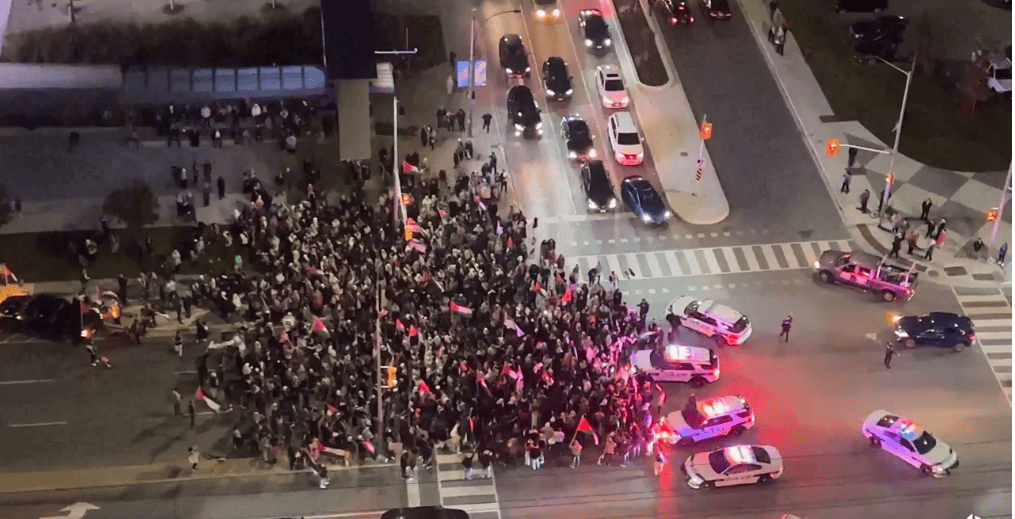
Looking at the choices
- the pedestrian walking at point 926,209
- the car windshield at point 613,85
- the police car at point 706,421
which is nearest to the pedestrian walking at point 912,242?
the pedestrian walking at point 926,209

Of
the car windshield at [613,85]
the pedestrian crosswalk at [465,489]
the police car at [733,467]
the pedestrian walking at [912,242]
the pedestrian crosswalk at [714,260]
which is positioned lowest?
the pedestrian crosswalk at [465,489]

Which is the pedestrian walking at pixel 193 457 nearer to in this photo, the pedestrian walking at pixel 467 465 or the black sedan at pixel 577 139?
the pedestrian walking at pixel 467 465

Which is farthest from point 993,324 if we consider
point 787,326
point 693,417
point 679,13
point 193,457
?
point 193,457

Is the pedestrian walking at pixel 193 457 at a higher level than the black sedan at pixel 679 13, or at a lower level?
lower

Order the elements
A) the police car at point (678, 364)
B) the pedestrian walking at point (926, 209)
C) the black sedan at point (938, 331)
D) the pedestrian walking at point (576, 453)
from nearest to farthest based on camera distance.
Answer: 1. the pedestrian walking at point (576, 453)
2. the police car at point (678, 364)
3. the black sedan at point (938, 331)
4. the pedestrian walking at point (926, 209)

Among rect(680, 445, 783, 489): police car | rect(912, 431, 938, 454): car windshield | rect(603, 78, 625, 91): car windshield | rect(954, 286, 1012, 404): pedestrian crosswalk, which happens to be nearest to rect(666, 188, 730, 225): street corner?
rect(603, 78, 625, 91): car windshield

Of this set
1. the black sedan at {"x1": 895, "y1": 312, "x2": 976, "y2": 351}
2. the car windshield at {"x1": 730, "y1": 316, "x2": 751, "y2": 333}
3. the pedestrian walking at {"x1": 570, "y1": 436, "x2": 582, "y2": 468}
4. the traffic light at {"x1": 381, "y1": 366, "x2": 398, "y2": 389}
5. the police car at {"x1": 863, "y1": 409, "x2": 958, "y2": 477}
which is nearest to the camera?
the traffic light at {"x1": 381, "y1": 366, "x2": 398, "y2": 389}

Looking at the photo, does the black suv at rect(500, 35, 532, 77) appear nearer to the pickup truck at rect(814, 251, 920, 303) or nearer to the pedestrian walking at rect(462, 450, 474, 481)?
the pickup truck at rect(814, 251, 920, 303)
